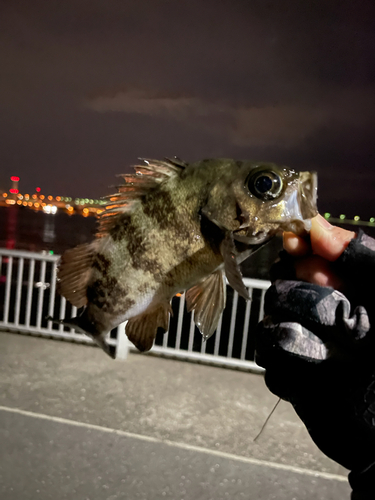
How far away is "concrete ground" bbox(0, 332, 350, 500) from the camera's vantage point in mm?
3348

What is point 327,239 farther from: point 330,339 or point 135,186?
point 135,186

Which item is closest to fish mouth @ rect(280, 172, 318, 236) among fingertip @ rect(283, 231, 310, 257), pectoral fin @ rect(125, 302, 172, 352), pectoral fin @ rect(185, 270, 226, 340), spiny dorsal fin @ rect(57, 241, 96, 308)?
fingertip @ rect(283, 231, 310, 257)

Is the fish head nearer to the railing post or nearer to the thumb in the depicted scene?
the thumb

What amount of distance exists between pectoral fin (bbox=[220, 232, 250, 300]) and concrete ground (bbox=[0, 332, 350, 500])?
8.97 feet

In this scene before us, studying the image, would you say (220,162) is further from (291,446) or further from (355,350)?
(291,446)

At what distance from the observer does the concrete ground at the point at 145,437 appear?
335cm

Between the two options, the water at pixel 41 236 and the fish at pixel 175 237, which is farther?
the water at pixel 41 236

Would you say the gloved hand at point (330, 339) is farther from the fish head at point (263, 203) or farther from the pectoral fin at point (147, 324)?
the pectoral fin at point (147, 324)

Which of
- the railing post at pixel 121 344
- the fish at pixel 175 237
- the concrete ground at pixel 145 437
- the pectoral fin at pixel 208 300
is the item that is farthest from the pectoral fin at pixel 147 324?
the railing post at pixel 121 344

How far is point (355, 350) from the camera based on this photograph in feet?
5.10

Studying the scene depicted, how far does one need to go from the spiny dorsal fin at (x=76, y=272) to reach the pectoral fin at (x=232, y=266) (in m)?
0.52

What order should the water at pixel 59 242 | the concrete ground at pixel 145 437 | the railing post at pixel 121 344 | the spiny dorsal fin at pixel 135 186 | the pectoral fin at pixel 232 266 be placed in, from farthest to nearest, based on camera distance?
the water at pixel 59 242, the railing post at pixel 121 344, the concrete ground at pixel 145 437, the spiny dorsal fin at pixel 135 186, the pectoral fin at pixel 232 266

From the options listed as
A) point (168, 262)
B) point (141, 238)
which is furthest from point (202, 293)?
point (141, 238)

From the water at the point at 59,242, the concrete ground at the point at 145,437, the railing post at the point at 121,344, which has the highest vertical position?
the water at the point at 59,242
